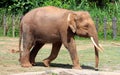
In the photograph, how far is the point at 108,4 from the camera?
27.5m

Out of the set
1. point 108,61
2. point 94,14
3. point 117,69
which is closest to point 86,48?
point 108,61

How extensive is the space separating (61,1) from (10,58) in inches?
346

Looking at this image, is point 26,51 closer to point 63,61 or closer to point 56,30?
point 56,30

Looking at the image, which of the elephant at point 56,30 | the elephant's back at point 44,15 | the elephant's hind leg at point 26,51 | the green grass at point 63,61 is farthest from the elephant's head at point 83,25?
the elephant's hind leg at point 26,51

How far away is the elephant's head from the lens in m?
10.8

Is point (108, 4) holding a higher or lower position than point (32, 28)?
lower

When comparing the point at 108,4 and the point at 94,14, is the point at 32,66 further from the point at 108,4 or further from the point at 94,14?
the point at 108,4

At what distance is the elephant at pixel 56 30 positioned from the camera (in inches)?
428

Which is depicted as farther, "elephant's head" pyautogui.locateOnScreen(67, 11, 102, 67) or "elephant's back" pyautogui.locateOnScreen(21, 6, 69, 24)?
"elephant's back" pyautogui.locateOnScreen(21, 6, 69, 24)

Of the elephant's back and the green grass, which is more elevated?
the elephant's back

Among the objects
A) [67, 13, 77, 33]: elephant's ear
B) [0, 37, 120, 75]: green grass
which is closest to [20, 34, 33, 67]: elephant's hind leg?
[0, 37, 120, 75]: green grass

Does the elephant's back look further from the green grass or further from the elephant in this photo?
the green grass

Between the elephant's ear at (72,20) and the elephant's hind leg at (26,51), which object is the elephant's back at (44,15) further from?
the elephant's hind leg at (26,51)

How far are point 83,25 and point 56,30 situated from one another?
66 cm
